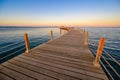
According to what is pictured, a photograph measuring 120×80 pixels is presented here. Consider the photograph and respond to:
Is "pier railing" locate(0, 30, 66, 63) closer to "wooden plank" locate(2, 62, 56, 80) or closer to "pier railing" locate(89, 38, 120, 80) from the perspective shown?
"wooden plank" locate(2, 62, 56, 80)

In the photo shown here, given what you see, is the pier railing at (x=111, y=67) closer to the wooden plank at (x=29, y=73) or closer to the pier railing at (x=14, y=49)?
the wooden plank at (x=29, y=73)

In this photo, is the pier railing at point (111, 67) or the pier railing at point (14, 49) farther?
the pier railing at point (14, 49)

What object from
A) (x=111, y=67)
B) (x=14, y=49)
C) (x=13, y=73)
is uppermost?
(x=111, y=67)

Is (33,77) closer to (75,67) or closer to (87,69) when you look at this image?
(75,67)

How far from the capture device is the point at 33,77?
2508 millimetres

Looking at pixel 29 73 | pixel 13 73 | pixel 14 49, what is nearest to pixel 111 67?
pixel 29 73

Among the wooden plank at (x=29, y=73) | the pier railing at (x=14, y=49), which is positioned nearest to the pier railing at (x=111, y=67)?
the wooden plank at (x=29, y=73)

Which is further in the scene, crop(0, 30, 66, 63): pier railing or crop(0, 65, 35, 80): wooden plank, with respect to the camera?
crop(0, 30, 66, 63): pier railing

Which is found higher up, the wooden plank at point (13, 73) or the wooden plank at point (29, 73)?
the wooden plank at point (29, 73)

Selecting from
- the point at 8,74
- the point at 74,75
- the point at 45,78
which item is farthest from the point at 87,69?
the point at 8,74

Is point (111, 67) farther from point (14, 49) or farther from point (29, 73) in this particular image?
point (14, 49)

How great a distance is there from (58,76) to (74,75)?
0.57 metres

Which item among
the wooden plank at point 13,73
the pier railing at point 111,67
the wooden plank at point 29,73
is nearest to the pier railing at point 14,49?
the wooden plank at point 13,73

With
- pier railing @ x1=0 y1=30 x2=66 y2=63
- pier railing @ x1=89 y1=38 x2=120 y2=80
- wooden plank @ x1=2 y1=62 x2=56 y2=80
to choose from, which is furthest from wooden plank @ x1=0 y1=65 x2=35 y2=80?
pier railing @ x1=89 y1=38 x2=120 y2=80
